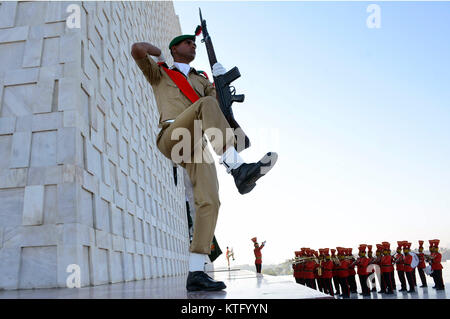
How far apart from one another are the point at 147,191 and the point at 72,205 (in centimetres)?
525

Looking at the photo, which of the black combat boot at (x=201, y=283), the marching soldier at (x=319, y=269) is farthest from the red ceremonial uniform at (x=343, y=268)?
the black combat boot at (x=201, y=283)

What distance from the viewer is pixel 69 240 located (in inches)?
169

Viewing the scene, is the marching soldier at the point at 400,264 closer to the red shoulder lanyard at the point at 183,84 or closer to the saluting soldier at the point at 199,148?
the saluting soldier at the point at 199,148

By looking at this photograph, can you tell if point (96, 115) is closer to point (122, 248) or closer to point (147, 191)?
point (122, 248)

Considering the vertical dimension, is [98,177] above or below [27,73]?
below

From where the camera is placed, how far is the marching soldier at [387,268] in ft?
50.8

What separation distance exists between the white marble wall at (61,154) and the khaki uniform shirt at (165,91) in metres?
2.00

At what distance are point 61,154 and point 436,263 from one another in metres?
16.5

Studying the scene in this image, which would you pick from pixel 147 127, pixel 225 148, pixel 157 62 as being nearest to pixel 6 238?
pixel 157 62

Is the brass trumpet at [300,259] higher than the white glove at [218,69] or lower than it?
lower

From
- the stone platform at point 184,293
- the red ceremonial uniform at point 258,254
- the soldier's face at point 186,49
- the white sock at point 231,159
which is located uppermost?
the soldier's face at point 186,49

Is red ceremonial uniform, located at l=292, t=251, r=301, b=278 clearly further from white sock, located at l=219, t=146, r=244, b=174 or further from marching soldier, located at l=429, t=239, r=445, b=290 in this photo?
white sock, located at l=219, t=146, r=244, b=174

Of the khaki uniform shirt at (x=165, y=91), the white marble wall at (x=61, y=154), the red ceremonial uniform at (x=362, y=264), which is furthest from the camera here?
the red ceremonial uniform at (x=362, y=264)

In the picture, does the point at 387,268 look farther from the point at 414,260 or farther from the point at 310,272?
the point at 310,272
